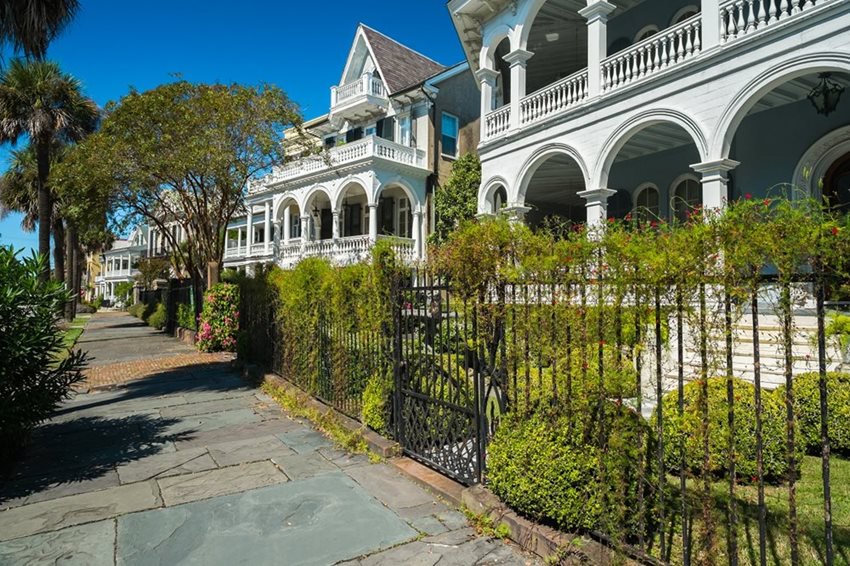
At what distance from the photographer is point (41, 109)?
21875 millimetres

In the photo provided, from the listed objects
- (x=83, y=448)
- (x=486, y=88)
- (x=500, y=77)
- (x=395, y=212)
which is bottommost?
(x=83, y=448)

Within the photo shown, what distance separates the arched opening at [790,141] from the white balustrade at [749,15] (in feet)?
3.95

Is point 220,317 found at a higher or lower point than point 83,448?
higher

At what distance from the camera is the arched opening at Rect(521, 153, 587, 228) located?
1451 centimetres

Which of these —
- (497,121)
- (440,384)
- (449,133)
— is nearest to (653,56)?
(497,121)

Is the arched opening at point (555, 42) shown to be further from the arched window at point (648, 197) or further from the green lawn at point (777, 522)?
the green lawn at point (777, 522)

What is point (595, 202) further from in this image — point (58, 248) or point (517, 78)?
point (58, 248)

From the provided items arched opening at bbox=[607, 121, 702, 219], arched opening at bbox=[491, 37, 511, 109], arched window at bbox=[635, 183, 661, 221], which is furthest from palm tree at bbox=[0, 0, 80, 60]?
arched window at bbox=[635, 183, 661, 221]

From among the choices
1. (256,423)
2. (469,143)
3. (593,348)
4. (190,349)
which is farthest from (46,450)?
(469,143)

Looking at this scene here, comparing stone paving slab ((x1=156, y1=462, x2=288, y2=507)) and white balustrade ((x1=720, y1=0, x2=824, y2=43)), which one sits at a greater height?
white balustrade ((x1=720, y1=0, x2=824, y2=43))

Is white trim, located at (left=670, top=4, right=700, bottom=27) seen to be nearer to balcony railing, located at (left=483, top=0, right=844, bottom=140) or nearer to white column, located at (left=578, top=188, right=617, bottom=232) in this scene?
balcony railing, located at (left=483, top=0, right=844, bottom=140)

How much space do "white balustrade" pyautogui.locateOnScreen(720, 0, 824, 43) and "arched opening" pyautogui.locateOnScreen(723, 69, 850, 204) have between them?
120cm

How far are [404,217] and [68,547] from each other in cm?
2178

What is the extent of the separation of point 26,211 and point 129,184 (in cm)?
2533
